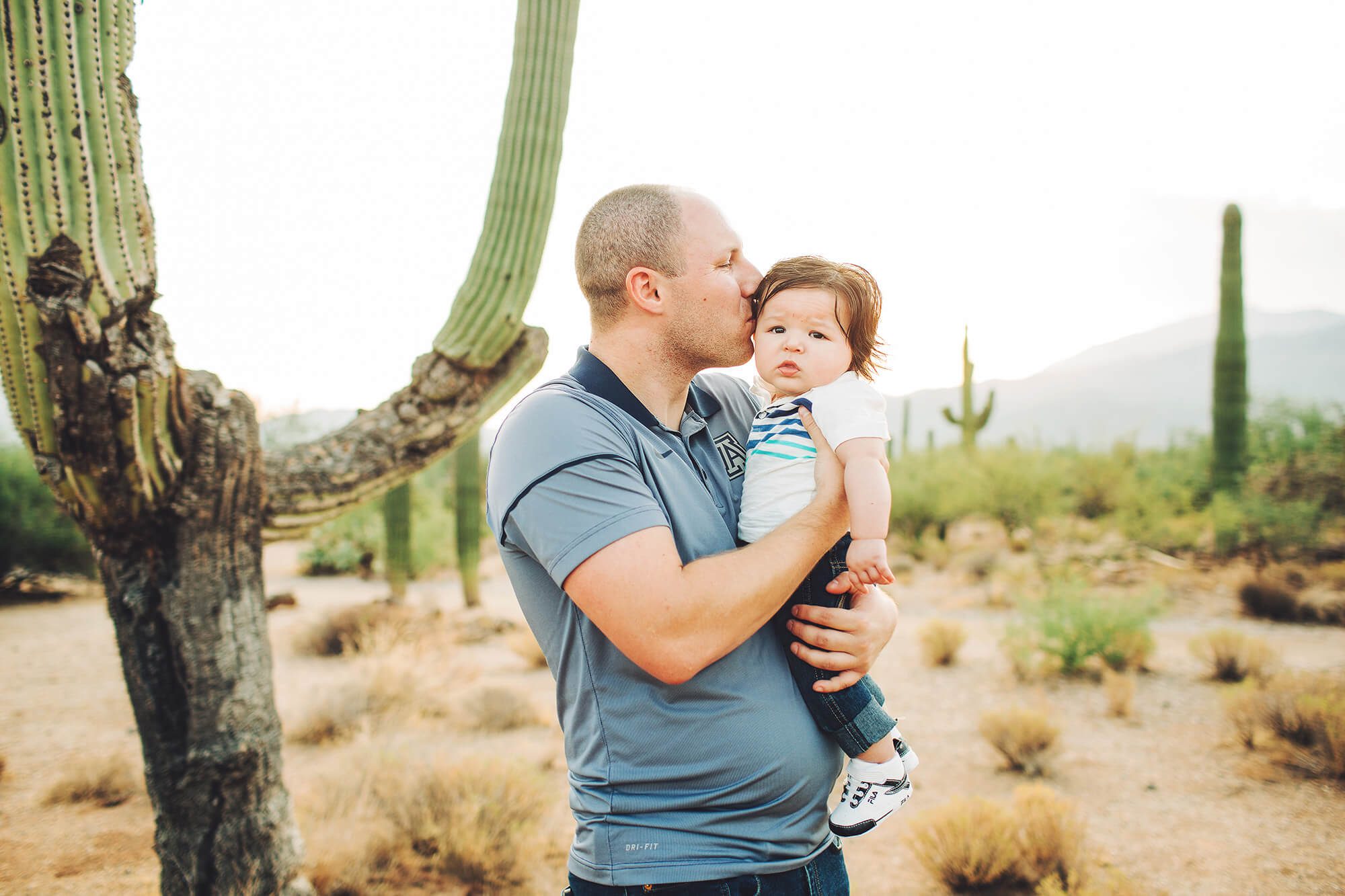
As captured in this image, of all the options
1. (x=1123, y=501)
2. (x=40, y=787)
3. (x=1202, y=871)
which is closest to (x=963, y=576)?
(x=1123, y=501)

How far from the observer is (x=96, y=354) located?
10.2ft

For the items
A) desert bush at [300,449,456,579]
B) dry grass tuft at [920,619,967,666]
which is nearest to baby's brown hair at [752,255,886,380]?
dry grass tuft at [920,619,967,666]

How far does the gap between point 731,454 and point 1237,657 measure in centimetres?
937

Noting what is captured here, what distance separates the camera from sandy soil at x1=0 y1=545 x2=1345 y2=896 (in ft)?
17.8

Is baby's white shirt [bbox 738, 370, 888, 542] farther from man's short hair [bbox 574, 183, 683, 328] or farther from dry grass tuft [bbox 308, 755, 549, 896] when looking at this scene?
dry grass tuft [bbox 308, 755, 549, 896]

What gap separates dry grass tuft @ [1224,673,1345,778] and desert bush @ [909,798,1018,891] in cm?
305

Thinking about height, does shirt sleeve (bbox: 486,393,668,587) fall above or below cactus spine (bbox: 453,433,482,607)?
above

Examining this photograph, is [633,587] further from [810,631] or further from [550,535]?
[810,631]

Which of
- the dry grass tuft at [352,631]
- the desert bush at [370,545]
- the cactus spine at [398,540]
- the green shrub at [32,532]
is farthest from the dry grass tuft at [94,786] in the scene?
the desert bush at [370,545]

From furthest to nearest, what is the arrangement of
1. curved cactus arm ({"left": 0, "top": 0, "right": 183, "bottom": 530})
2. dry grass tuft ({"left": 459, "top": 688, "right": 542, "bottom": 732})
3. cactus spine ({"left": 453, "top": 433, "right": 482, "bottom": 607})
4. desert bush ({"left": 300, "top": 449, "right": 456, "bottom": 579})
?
desert bush ({"left": 300, "top": 449, "right": 456, "bottom": 579}) < cactus spine ({"left": 453, "top": 433, "right": 482, "bottom": 607}) < dry grass tuft ({"left": 459, "top": 688, "right": 542, "bottom": 732}) < curved cactus arm ({"left": 0, "top": 0, "right": 183, "bottom": 530})

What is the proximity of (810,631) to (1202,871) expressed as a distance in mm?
4870

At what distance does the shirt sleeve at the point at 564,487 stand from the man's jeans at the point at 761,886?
69 cm

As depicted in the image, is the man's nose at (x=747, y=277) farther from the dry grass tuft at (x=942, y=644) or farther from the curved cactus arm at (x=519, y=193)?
the dry grass tuft at (x=942, y=644)

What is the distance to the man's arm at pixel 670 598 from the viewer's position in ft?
5.49
